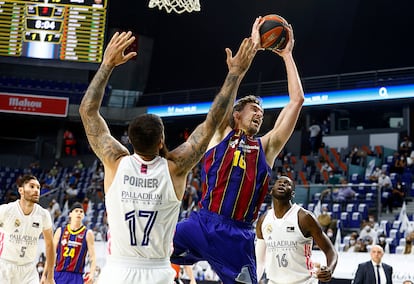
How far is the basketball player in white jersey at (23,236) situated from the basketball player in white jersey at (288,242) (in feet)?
8.33

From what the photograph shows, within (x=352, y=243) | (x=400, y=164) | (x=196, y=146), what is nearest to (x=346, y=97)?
(x=400, y=164)

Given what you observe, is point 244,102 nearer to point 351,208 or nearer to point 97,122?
point 97,122

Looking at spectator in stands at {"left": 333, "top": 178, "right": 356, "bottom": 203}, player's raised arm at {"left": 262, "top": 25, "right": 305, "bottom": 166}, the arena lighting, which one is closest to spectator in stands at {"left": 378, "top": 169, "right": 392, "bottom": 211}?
spectator in stands at {"left": 333, "top": 178, "right": 356, "bottom": 203}

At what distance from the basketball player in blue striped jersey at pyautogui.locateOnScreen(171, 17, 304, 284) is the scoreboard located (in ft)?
43.6

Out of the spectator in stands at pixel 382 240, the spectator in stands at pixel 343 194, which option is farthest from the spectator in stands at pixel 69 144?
the spectator in stands at pixel 382 240

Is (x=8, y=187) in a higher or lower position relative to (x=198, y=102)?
lower

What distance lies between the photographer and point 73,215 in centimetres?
999

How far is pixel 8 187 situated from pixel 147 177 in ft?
77.1

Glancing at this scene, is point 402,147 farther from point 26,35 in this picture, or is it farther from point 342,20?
point 26,35

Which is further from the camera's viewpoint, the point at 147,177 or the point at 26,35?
the point at 26,35

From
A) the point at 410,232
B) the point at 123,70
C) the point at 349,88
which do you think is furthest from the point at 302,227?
the point at 123,70

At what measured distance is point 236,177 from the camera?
5238mm

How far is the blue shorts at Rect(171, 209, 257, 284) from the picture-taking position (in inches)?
202

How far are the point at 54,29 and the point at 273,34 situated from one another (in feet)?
44.7
